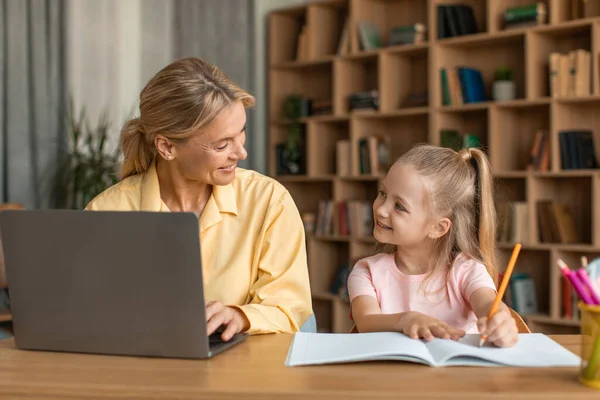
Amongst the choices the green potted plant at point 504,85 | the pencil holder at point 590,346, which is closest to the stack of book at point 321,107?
the green potted plant at point 504,85

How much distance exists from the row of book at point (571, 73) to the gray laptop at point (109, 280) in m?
2.94

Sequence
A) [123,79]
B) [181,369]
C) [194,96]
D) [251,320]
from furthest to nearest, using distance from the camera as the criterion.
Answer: [123,79] < [194,96] < [251,320] < [181,369]

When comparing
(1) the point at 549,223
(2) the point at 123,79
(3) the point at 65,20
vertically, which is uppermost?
(3) the point at 65,20

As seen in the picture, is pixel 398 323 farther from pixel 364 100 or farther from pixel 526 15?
pixel 364 100

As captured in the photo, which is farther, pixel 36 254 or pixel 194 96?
pixel 194 96

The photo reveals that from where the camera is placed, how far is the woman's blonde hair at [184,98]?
5.44 feet

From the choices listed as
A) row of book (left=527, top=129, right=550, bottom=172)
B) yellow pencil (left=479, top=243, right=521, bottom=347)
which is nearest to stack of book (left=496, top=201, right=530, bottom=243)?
row of book (left=527, top=129, right=550, bottom=172)

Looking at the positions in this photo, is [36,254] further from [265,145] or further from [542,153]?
[265,145]

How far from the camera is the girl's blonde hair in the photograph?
1.61 metres

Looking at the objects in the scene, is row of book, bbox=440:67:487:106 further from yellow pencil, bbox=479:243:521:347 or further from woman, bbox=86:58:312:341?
yellow pencil, bbox=479:243:521:347

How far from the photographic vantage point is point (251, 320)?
1347mm

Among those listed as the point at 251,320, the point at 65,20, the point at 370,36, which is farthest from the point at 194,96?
the point at 370,36

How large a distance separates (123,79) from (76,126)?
587 mm

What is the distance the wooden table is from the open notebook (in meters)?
0.02
